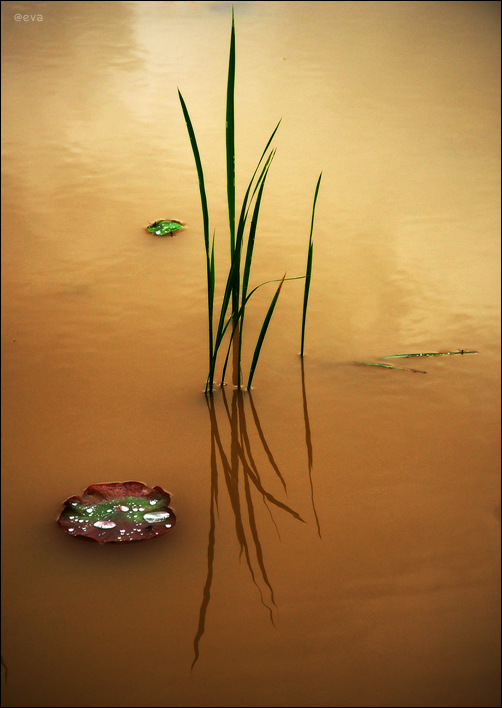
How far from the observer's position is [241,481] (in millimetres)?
1086

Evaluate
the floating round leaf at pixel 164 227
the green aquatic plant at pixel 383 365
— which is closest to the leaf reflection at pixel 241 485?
the green aquatic plant at pixel 383 365

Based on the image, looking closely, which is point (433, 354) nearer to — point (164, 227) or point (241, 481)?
point (241, 481)

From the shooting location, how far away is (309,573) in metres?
0.93

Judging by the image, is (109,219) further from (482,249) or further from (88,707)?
(88,707)

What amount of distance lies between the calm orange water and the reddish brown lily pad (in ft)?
0.08

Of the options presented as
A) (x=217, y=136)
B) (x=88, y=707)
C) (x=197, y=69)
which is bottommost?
(x=88, y=707)

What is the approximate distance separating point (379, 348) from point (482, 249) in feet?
1.78

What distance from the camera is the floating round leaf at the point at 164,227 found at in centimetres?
180

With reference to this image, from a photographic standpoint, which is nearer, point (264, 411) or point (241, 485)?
point (241, 485)

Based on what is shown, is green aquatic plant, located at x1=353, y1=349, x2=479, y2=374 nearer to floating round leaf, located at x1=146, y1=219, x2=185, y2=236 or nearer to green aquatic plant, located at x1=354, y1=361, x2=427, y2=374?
green aquatic plant, located at x1=354, y1=361, x2=427, y2=374

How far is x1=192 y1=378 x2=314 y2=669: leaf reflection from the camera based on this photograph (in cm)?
91

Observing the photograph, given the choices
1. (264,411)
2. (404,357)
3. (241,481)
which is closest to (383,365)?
(404,357)

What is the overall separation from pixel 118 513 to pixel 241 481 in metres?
0.21

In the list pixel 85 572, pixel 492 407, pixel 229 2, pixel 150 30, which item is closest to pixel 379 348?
pixel 492 407
